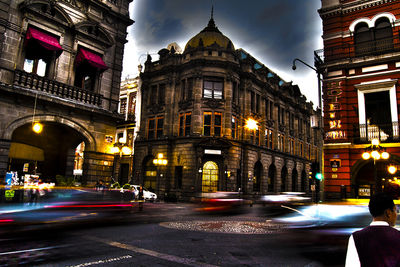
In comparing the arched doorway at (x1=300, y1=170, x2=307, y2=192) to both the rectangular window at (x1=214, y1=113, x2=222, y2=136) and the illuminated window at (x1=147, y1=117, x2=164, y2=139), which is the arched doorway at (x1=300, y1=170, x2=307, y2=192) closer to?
the rectangular window at (x1=214, y1=113, x2=222, y2=136)

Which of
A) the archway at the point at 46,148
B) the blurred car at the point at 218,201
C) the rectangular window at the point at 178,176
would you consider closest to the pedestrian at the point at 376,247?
the archway at the point at 46,148

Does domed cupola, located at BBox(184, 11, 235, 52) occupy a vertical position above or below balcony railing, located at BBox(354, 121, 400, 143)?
above

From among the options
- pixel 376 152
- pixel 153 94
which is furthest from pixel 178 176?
pixel 376 152

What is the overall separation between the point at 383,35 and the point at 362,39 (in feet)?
4.16

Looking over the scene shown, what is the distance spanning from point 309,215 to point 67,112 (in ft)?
48.3

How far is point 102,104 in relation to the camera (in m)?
18.0

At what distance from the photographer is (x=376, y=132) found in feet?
60.4

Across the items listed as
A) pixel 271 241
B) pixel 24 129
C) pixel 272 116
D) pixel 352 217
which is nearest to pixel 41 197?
pixel 24 129

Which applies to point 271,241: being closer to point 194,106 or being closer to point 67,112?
point 67,112

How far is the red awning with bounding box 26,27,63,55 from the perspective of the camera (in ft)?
48.0

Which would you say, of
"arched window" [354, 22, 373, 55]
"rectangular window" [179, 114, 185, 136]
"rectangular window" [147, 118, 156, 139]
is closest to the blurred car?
"rectangular window" [179, 114, 185, 136]

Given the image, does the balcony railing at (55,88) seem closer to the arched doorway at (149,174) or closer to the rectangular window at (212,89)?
the rectangular window at (212,89)

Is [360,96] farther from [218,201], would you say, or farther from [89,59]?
[89,59]

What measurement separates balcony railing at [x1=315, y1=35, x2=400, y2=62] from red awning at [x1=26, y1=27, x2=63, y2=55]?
1754cm
